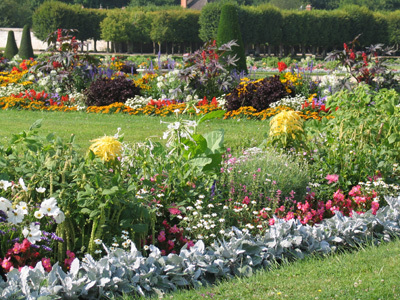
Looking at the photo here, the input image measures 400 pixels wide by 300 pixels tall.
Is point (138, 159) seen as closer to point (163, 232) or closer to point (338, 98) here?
point (163, 232)

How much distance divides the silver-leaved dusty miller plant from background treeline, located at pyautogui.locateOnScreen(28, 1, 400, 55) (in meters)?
41.8

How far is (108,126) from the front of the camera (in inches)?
→ 310

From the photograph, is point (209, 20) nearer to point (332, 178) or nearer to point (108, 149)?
point (332, 178)

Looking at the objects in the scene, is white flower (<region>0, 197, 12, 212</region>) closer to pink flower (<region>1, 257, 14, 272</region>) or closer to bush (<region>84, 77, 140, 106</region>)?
pink flower (<region>1, 257, 14, 272</region>)

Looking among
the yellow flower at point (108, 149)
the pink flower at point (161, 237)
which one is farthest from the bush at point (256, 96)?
the pink flower at point (161, 237)

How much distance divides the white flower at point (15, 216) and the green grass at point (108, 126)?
3.40 metres

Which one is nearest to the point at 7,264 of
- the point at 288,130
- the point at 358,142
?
the point at 288,130

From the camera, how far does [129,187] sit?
9.61ft

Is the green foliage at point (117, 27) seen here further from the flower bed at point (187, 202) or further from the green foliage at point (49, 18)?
the flower bed at point (187, 202)

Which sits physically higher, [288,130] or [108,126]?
→ [288,130]

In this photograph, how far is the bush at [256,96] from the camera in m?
9.27

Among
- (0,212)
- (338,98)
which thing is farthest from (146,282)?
(338,98)

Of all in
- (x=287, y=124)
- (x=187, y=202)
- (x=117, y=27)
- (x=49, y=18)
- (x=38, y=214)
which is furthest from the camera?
(x=49, y=18)

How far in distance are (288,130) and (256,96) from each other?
4690 mm
